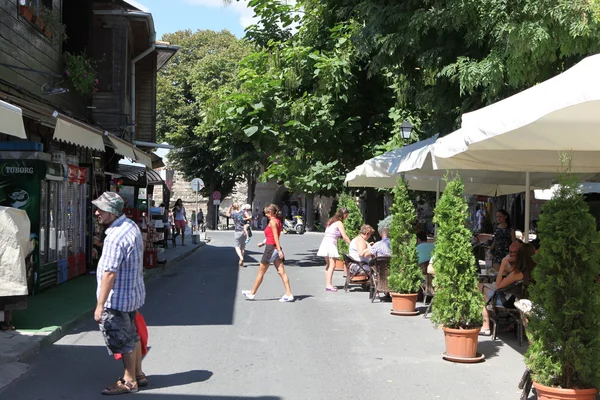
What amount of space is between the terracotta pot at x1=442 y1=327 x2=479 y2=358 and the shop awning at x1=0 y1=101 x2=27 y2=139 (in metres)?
4.84

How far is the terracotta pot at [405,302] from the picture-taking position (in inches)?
424

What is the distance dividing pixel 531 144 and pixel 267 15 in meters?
14.5

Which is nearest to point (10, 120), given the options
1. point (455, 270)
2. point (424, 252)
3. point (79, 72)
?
point (455, 270)

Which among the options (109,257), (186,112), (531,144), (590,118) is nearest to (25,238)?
(109,257)

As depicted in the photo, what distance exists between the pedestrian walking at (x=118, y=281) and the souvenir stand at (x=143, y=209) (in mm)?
11090

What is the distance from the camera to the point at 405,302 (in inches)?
425

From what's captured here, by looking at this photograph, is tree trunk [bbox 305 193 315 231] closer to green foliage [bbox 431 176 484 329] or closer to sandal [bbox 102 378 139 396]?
green foliage [bbox 431 176 484 329]

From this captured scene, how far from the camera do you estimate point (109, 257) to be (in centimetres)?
587

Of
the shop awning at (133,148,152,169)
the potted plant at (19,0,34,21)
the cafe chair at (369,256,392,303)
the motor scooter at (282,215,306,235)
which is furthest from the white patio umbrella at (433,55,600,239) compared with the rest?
the motor scooter at (282,215,306,235)

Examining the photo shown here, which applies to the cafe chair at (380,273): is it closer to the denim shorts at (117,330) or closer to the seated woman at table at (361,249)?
the seated woman at table at (361,249)

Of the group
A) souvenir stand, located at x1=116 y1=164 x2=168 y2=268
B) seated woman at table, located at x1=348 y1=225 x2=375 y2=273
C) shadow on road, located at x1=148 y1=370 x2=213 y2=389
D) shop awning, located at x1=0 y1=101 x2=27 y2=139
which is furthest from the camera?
souvenir stand, located at x1=116 y1=164 x2=168 y2=268

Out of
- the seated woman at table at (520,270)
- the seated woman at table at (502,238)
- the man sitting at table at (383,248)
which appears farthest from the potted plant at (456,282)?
the man sitting at table at (383,248)

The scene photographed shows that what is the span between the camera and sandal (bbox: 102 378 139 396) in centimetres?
613

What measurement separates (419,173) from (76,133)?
5775 millimetres
